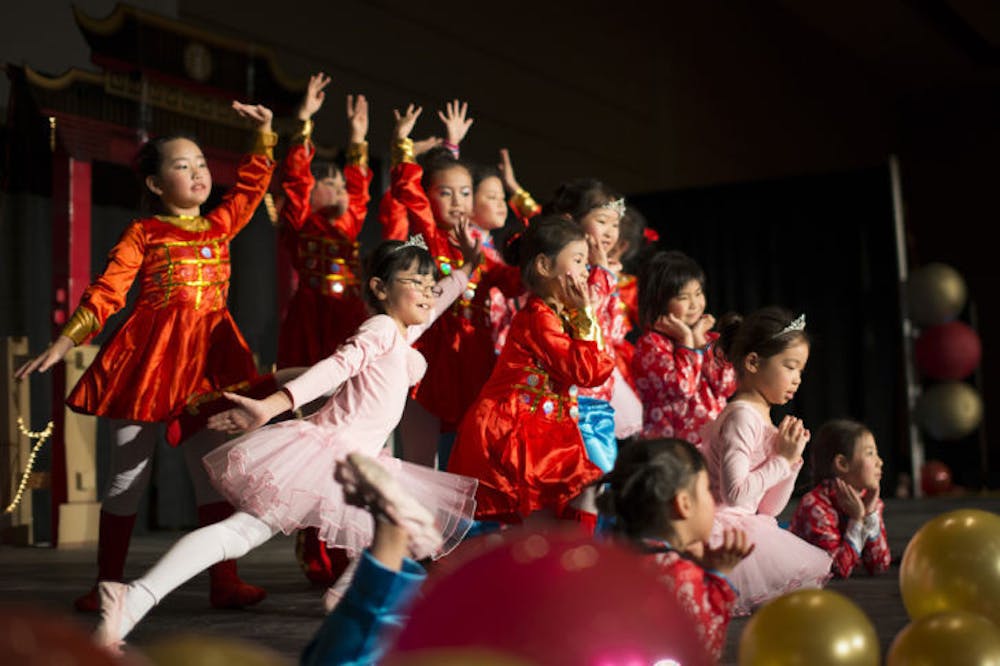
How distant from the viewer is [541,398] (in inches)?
123

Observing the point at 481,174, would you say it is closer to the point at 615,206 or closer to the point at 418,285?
the point at 615,206

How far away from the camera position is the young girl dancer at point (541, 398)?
300 centimetres

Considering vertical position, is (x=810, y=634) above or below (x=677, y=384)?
below

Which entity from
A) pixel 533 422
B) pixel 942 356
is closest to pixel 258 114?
pixel 533 422

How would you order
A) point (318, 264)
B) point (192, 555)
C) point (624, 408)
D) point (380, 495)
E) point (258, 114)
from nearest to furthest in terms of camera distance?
point (380, 495), point (192, 555), point (258, 114), point (624, 408), point (318, 264)

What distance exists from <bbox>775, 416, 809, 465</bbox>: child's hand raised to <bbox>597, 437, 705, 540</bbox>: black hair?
0.90 meters

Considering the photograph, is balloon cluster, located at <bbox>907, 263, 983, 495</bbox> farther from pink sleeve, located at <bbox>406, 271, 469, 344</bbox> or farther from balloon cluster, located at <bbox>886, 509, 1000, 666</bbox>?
balloon cluster, located at <bbox>886, 509, 1000, 666</bbox>

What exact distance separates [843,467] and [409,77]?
4.03 metres

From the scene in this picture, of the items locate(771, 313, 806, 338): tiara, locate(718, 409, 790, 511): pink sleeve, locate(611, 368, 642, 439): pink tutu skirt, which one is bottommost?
locate(718, 409, 790, 511): pink sleeve

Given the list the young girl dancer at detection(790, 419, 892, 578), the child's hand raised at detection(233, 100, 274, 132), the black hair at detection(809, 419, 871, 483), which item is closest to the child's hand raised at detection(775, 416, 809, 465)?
the young girl dancer at detection(790, 419, 892, 578)

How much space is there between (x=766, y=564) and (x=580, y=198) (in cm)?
134

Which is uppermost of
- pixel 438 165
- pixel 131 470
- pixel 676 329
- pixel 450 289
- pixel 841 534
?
pixel 438 165

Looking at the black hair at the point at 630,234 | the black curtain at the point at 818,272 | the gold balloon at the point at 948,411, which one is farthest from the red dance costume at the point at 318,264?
the gold balloon at the point at 948,411

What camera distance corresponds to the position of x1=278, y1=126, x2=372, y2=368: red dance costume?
3916 mm
